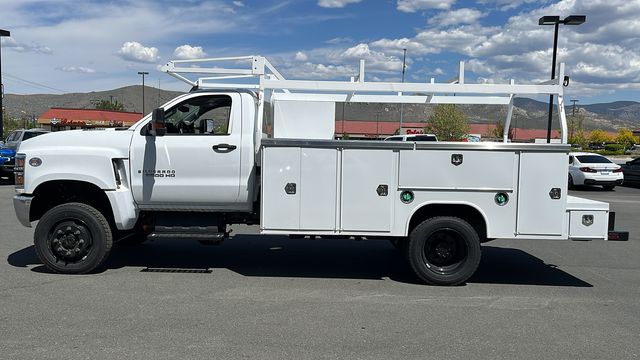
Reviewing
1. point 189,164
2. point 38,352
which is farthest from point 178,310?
point 189,164

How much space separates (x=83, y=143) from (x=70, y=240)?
1.23 metres

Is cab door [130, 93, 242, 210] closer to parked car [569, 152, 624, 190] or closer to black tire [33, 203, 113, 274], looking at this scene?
black tire [33, 203, 113, 274]

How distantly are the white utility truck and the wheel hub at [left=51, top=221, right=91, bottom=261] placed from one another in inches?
0.6

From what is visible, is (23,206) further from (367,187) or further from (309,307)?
(367,187)

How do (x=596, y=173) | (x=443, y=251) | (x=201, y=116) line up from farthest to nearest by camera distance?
(x=596, y=173)
(x=201, y=116)
(x=443, y=251)

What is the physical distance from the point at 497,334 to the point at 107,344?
11.4 ft

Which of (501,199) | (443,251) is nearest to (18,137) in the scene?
(443,251)

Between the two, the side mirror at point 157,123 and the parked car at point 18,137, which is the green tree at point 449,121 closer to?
the parked car at point 18,137

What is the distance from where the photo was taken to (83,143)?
6.96 metres

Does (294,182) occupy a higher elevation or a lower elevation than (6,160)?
higher

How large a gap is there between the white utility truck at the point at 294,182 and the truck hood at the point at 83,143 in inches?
0.5

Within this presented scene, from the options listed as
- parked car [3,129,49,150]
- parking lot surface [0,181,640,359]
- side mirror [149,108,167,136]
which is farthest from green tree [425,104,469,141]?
side mirror [149,108,167,136]

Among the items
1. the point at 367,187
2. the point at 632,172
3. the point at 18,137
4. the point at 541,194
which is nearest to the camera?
the point at 541,194

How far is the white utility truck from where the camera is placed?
6.60 m
